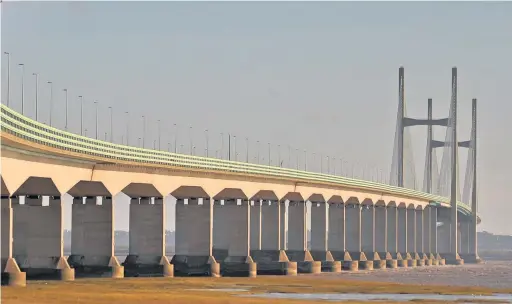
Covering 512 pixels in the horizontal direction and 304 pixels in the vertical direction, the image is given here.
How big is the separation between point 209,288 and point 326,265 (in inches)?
2095

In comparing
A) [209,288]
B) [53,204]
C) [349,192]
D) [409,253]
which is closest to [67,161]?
[53,204]

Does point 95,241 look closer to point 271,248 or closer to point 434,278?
point 271,248

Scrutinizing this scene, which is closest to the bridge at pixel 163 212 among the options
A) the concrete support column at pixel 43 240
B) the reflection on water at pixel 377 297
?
the concrete support column at pixel 43 240

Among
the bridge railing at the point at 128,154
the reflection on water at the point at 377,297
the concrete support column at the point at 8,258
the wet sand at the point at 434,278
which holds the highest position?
the bridge railing at the point at 128,154

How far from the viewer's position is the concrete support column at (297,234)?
146 m

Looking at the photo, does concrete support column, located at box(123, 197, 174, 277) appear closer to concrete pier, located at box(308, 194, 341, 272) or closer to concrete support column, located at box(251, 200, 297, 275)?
concrete support column, located at box(251, 200, 297, 275)

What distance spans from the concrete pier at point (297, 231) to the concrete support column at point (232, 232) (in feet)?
36.1

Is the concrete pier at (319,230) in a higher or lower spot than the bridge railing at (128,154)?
lower

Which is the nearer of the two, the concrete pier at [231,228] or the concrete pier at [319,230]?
the concrete pier at [231,228]

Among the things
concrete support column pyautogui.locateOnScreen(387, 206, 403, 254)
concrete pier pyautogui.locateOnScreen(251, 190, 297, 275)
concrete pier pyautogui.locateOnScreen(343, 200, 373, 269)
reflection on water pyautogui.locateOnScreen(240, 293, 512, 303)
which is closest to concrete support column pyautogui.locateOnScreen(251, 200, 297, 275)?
concrete pier pyautogui.locateOnScreen(251, 190, 297, 275)

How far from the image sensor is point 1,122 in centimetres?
7625

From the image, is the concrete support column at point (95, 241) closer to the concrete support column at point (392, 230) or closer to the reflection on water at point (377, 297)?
the reflection on water at point (377, 297)

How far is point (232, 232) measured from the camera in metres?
131

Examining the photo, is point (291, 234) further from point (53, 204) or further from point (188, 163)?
point (53, 204)
